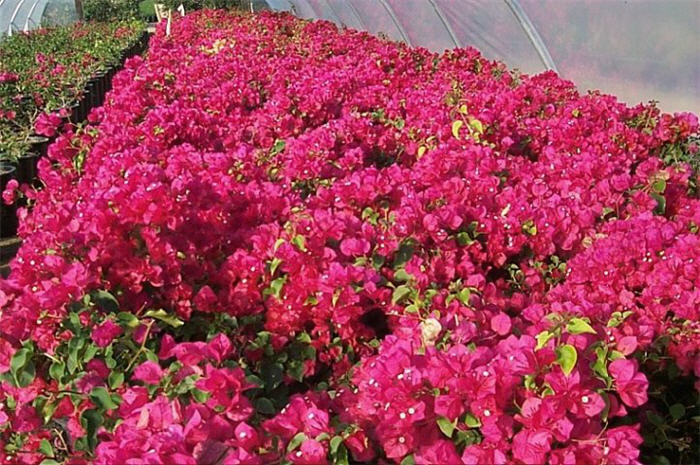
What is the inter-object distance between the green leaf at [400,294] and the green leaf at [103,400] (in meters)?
0.66

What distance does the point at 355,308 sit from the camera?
172 cm

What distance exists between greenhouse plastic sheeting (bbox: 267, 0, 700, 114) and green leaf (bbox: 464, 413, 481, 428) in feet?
11.0

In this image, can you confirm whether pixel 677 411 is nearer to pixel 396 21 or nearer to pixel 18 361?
pixel 18 361

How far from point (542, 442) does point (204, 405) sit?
56 centimetres

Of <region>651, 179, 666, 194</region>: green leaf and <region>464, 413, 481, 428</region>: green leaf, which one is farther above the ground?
<region>464, 413, 481, 428</region>: green leaf

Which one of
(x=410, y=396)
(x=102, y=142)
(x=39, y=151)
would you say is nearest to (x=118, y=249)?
(x=410, y=396)

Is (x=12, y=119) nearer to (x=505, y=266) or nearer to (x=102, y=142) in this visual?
(x=102, y=142)

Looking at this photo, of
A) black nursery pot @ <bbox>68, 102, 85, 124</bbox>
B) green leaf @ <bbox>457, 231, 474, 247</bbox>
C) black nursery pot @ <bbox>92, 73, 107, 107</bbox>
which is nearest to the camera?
green leaf @ <bbox>457, 231, 474, 247</bbox>

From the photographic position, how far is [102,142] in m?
2.95

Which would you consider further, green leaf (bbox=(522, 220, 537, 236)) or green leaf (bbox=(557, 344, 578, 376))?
green leaf (bbox=(522, 220, 537, 236))

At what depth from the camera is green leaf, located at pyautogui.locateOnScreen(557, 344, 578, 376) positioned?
1.20 meters

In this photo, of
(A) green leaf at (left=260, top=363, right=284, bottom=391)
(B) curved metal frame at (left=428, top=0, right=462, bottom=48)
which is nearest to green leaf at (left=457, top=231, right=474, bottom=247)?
(A) green leaf at (left=260, top=363, right=284, bottom=391)

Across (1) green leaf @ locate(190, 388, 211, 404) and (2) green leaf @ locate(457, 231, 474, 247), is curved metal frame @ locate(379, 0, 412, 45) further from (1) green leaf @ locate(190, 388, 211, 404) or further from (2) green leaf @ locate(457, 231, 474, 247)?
(1) green leaf @ locate(190, 388, 211, 404)

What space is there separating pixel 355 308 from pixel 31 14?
18.3 m
